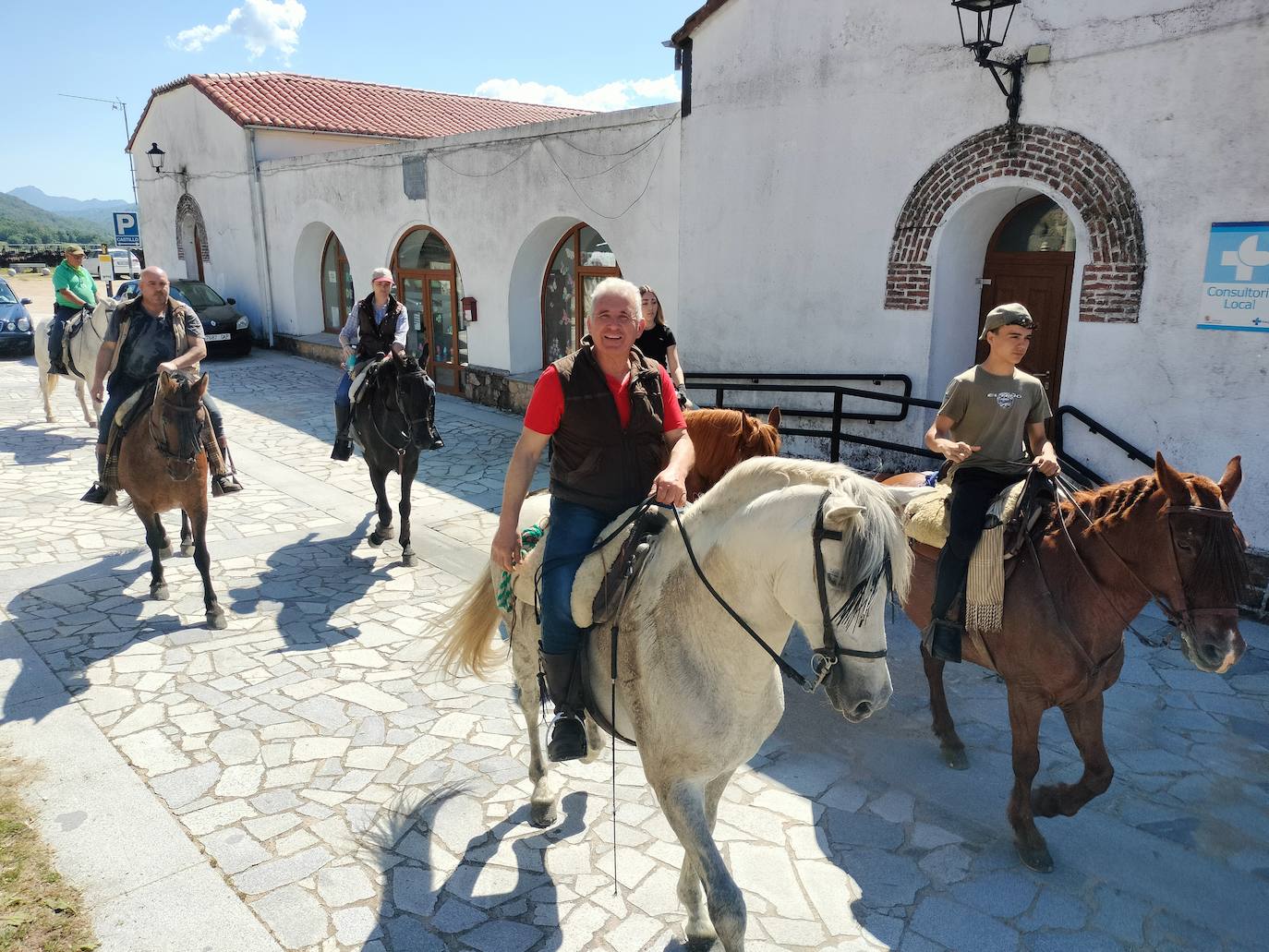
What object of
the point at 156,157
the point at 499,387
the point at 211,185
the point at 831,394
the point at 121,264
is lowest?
the point at 499,387

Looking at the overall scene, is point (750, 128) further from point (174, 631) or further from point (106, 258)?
point (106, 258)

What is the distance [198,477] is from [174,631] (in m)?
1.22

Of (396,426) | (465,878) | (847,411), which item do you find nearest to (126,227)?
(396,426)

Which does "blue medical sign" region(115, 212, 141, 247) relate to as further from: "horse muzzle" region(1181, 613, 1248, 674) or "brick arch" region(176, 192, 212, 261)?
"horse muzzle" region(1181, 613, 1248, 674)

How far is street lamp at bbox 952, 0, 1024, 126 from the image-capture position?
761cm

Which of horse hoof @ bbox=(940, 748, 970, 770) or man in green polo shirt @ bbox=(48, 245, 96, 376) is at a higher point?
man in green polo shirt @ bbox=(48, 245, 96, 376)

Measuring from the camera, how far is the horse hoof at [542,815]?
172 inches

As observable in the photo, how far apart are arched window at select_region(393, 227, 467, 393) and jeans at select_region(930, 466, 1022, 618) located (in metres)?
12.8

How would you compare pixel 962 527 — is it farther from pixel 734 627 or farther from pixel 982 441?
pixel 734 627

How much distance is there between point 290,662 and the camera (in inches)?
238

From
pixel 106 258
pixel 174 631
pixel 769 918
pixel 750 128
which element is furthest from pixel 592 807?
pixel 106 258

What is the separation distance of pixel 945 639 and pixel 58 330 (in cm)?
1356

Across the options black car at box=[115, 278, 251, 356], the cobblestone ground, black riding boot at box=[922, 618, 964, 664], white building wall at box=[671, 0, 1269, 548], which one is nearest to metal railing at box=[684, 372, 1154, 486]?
white building wall at box=[671, 0, 1269, 548]

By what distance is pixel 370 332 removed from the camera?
891 centimetres
